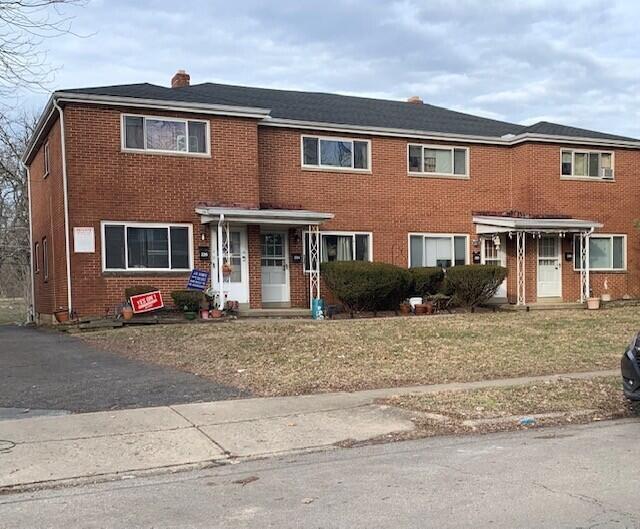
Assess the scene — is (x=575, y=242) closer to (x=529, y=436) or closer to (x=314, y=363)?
(x=314, y=363)

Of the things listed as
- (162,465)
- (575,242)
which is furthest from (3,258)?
(162,465)

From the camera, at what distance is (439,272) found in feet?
63.5

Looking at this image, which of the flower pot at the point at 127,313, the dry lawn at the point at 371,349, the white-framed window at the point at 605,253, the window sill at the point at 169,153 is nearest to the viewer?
the dry lawn at the point at 371,349

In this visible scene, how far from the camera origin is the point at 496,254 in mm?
21422

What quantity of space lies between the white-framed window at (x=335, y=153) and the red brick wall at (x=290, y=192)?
0.23m

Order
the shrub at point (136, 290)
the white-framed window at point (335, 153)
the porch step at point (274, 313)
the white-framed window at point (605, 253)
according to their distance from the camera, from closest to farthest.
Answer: the shrub at point (136, 290) → the porch step at point (274, 313) → the white-framed window at point (335, 153) → the white-framed window at point (605, 253)

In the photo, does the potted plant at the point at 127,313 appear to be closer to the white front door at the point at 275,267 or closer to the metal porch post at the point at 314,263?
the white front door at the point at 275,267

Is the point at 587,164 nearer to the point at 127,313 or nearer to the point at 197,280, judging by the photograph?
the point at 197,280

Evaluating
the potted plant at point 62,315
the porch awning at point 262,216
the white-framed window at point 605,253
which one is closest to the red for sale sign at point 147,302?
the potted plant at point 62,315

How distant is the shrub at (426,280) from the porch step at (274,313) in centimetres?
330

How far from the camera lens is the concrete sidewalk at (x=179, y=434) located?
5.83m

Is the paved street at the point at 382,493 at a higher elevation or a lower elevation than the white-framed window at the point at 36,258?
lower

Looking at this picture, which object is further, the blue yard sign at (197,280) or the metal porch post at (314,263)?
the metal porch post at (314,263)

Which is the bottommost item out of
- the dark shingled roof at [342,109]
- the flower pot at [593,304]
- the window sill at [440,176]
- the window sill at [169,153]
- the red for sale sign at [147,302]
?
the flower pot at [593,304]
